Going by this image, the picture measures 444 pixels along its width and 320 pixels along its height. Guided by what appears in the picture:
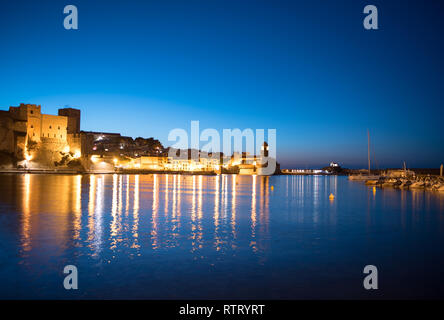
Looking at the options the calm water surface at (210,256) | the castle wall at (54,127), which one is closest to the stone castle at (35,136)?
the castle wall at (54,127)

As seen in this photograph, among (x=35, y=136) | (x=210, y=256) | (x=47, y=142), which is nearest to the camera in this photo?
(x=210, y=256)

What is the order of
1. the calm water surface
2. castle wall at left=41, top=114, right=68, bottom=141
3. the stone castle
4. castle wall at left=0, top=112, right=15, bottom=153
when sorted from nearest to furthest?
1. the calm water surface
2. castle wall at left=0, top=112, right=15, bottom=153
3. the stone castle
4. castle wall at left=41, top=114, right=68, bottom=141

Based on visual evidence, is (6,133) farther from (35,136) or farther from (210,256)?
(210,256)

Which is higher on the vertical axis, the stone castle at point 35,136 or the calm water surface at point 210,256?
the stone castle at point 35,136

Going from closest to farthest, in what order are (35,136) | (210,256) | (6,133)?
(210,256) < (6,133) < (35,136)

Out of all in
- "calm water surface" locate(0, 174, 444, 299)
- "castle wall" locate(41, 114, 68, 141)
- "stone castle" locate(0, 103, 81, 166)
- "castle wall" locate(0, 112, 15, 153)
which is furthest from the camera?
"castle wall" locate(41, 114, 68, 141)

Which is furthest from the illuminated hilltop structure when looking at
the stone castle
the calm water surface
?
the calm water surface

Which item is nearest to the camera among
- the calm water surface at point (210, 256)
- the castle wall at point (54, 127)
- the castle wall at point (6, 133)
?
the calm water surface at point (210, 256)

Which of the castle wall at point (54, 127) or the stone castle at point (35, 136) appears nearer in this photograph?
the stone castle at point (35, 136)

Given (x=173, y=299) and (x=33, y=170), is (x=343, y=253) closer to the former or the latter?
(x=173, y=299)

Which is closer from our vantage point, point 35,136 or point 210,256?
point 210,256

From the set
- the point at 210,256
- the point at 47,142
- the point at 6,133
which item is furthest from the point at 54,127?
the point at 210,256

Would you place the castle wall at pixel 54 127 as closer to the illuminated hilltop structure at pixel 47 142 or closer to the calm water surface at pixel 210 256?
the illuminated hilltop structure at pixel 47 142

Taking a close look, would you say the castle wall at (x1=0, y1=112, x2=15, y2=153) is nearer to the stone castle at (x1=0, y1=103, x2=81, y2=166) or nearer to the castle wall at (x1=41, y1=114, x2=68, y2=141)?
the stone castle at (x1=0, y1=103, x2=81, y2=166)
